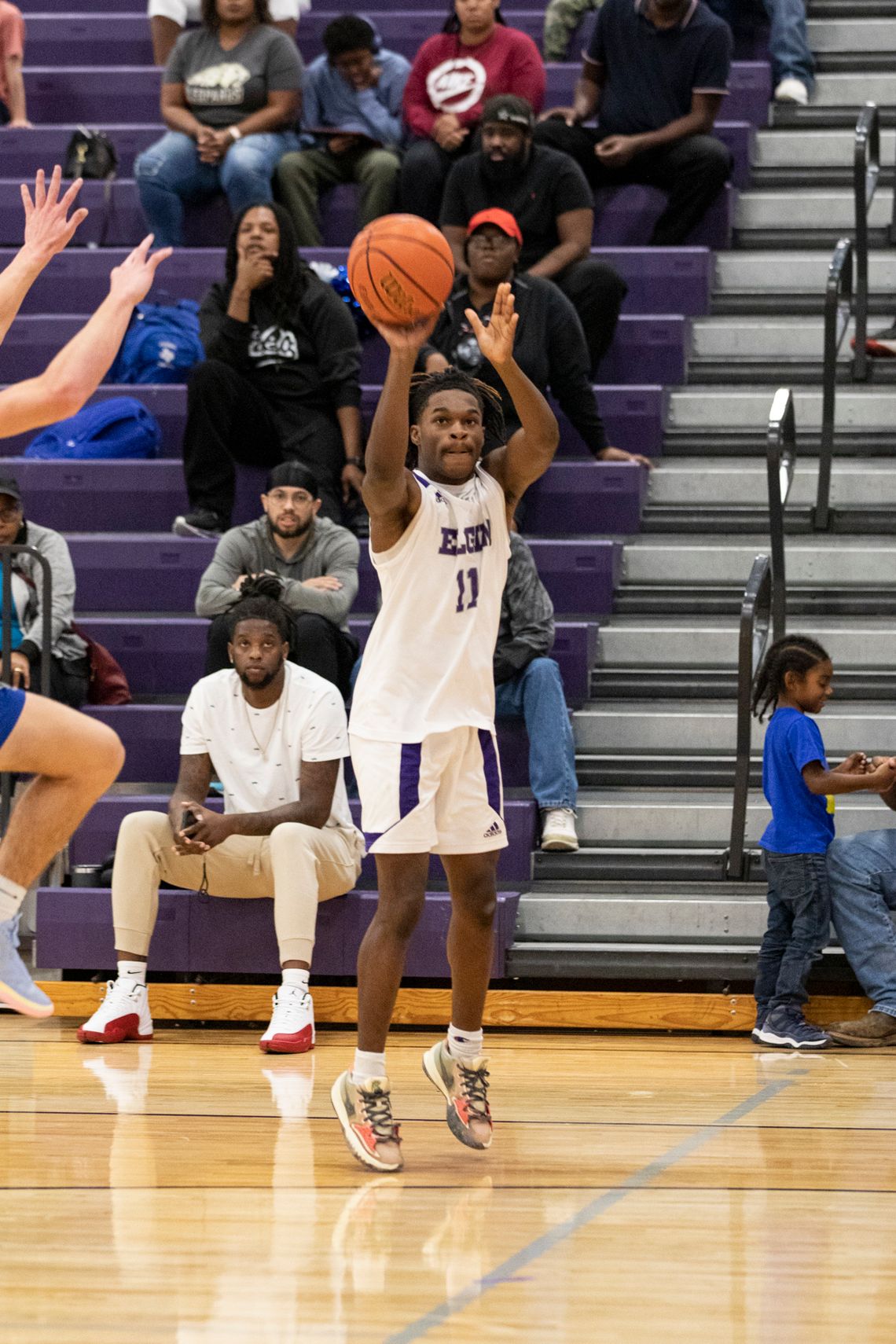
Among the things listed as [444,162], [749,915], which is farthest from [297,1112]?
[444,162]

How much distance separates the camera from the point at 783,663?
6.09 metres

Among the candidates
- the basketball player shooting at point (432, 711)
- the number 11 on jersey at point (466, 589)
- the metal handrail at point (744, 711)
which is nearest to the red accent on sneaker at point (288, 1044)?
the basketball player shooting at point (432, 711)

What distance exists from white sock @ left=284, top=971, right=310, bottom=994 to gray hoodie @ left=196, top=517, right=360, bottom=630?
1496 millimetres

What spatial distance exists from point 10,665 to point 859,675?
123 inches

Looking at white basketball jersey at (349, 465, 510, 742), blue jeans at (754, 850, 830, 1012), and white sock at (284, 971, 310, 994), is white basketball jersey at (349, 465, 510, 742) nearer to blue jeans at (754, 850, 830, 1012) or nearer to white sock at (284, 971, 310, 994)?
white sock at (284, 971, 310, 994)

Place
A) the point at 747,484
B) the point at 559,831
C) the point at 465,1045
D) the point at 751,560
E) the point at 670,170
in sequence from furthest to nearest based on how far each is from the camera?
the point at 670,170
the point at 747,484
the point at 751,560
the point at 559,831
the point at 465,1045

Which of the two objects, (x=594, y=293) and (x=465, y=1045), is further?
(x=594, y=293)

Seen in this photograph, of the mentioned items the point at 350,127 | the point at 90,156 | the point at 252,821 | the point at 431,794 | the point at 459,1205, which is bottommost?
the point at 459,1205

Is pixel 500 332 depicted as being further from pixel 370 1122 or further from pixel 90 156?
pixel 90 156

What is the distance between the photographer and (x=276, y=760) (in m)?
6.18

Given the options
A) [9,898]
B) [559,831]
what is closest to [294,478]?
[559,831]

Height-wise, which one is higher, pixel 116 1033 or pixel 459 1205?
pixel 459 1205

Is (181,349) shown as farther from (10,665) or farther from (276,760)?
(276,760)

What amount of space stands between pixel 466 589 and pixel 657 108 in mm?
5190
